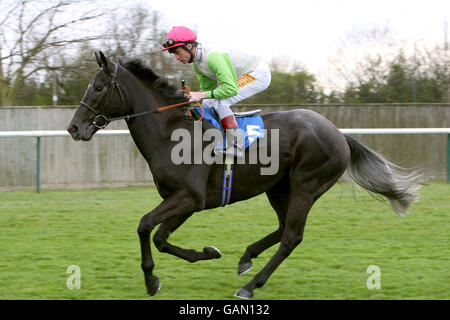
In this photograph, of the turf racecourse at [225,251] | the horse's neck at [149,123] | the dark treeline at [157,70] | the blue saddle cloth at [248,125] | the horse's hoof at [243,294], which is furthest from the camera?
the dark treeline at [157,70]

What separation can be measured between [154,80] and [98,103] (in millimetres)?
483

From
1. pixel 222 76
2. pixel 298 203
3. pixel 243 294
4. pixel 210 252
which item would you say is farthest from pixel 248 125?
pixel 243 294

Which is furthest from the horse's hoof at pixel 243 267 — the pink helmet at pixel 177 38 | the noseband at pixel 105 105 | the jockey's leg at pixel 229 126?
the pink helmet at pixel 177 38

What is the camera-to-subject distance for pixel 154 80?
14.1ft

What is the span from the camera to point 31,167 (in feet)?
32.3

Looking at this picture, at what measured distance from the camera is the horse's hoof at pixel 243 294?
12.8 feet

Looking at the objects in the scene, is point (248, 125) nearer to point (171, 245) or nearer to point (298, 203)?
point (298, 203)

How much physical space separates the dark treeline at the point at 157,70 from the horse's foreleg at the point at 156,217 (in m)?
6.65

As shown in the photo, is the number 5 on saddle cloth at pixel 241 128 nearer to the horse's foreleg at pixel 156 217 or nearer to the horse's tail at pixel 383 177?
the horse's foreleg at pixel 156 217

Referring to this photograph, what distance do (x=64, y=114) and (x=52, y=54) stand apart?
56.6 inches

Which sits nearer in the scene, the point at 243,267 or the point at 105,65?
the point at 105,65

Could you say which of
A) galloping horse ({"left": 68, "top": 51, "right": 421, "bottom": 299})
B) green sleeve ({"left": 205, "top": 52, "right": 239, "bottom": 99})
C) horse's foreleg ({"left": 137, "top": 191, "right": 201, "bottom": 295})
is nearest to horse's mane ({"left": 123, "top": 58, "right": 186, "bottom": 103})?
galloping horse ({"left": 68, "top": 51, "right": 421, "bottom": 299})
